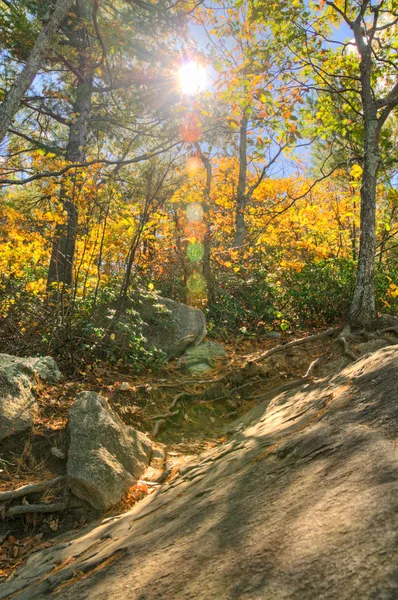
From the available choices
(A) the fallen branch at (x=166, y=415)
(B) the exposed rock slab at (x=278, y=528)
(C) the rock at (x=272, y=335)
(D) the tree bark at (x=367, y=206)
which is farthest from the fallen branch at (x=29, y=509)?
(C) the rock at (x=272, y=335)

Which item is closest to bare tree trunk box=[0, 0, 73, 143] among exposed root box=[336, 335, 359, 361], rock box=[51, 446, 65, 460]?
rock box=[51, 446, 65, 460]

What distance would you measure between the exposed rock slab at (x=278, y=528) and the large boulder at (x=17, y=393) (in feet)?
4.24

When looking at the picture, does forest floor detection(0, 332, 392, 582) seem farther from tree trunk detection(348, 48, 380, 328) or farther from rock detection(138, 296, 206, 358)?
tree trunk detection(348, 48, 380, 328)

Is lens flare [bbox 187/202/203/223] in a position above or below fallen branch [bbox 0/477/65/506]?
above

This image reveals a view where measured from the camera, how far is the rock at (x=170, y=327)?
5.99m

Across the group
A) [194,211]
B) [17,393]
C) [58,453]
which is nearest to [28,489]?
[58,453]

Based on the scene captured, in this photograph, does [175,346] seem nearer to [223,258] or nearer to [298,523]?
[223,258]

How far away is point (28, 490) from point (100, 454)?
56cm

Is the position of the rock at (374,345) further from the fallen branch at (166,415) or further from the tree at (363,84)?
the fallen branch at (166,415)

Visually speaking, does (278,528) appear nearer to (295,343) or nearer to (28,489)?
(28,489)

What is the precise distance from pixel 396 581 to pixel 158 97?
9347 mm

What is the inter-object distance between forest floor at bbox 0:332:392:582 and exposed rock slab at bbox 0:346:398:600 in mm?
455

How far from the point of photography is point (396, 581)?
0.71 m

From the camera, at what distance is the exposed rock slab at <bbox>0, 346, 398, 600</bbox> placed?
824 mm
